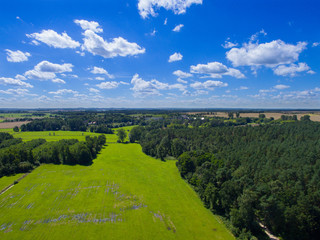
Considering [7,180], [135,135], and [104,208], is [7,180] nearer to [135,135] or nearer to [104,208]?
[104,208]

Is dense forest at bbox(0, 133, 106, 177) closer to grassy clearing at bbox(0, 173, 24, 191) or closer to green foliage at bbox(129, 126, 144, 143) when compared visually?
grassy clearing at bbox(0, 173, 24, 191)

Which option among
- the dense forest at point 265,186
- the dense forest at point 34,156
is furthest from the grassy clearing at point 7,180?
the dense forest at point 265,186

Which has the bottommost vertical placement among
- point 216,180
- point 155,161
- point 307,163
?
point 155,161

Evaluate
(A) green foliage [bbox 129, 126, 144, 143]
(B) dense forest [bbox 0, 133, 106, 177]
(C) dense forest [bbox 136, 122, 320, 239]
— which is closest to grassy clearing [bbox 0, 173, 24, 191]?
(B) dense forest [bbox 0, 133, 106, 177]

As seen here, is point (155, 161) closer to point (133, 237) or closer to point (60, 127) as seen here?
point (133, 237)

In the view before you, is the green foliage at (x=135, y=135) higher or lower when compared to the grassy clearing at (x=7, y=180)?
higher

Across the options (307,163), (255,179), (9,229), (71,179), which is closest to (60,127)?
(71,179)

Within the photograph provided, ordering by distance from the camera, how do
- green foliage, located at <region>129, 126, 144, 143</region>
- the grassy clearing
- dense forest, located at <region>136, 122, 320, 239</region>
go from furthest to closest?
1. green foliage, located at <region>129, 126, 144, 143</region>
2. the grassy clearing
3. dense forest, located at <region>136, 122, 320, 239</region>

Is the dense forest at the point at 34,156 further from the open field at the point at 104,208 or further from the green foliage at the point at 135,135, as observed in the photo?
the green foliage at the point at 135,135
